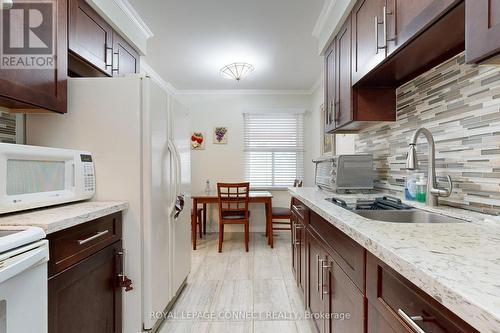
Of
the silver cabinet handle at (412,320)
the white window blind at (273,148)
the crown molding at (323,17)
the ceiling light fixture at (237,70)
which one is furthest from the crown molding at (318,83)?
the silver cabinet handle at (412,320)

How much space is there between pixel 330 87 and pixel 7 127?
225 cm

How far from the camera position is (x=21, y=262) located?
721 mm

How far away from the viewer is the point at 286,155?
14.2 feet

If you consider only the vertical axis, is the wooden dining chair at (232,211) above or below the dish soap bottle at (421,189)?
below

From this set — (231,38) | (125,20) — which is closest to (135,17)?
(125,20)

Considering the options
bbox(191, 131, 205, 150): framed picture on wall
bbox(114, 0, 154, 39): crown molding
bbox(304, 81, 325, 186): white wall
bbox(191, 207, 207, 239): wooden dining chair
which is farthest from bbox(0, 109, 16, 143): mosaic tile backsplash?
bbox(304, 81, 325, 186): white wall

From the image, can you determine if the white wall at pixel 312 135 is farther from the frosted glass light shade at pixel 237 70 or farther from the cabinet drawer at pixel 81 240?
the cabinet drawer at pixel 81 240

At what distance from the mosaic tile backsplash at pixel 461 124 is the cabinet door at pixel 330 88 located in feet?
1.75

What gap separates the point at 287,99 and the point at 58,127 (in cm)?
351

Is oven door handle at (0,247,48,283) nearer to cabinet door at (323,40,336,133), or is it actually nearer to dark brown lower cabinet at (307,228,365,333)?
dark brown lower cabinet at (307,228,365,333)

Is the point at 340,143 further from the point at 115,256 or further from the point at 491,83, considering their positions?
the point at 115,256

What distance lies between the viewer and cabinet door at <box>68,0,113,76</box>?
1.53 meters

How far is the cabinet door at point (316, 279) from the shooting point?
1275 mm

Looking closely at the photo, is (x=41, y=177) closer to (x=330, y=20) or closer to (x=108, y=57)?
(x=108, y=57)
